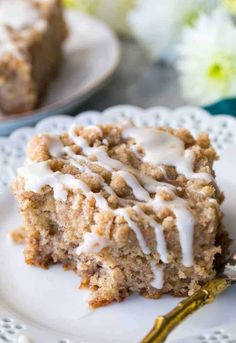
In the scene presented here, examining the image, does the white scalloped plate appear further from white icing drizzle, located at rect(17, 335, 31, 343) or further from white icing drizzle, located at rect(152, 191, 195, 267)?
white icing drizzle, located at rect(152, 191, 195, 267)

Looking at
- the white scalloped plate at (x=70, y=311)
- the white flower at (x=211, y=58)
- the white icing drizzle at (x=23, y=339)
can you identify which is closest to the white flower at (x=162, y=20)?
the white flower at (x=211, y=58)

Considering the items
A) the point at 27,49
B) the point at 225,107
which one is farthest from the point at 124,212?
the point at 27,49

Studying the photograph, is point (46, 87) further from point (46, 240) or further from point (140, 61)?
point (46, 240)

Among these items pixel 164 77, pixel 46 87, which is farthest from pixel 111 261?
pixel 164 77

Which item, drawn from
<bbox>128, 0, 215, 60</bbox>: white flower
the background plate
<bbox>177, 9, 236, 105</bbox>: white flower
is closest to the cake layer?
the background plate

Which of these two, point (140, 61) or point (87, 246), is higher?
point (87, 246)

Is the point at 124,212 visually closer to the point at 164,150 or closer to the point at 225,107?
the point at 164,150
